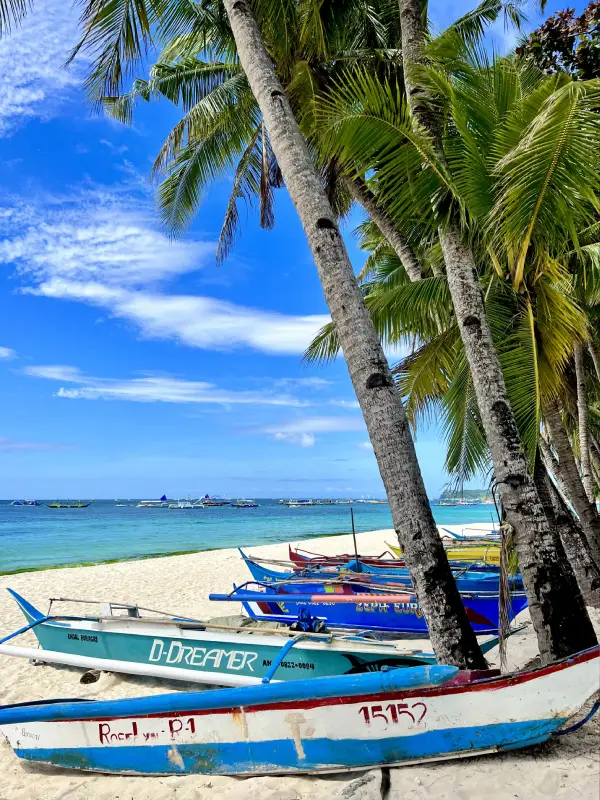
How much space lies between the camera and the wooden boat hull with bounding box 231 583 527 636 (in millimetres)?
7176

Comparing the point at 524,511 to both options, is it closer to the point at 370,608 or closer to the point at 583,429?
the point at 370,608

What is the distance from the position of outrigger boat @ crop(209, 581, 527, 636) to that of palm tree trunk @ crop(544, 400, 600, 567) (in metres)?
1.33

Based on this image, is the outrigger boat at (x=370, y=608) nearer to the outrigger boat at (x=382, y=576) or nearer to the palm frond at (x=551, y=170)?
the outrigger boat at (x=382, y=576)

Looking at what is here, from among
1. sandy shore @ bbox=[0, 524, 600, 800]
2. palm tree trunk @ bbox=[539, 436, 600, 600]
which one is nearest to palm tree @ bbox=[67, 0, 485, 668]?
sandy shore @ bbox=[0, 524, 600, 800]

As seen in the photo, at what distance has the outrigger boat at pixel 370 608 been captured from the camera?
23.6ft

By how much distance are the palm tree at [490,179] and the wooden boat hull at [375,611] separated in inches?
142

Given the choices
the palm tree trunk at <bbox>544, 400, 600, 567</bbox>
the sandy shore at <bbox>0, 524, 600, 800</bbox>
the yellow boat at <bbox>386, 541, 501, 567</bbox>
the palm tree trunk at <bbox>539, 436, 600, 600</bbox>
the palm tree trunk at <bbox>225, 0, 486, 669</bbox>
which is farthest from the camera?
the yellow boat at <bbox>386, 541, 501, 567</bbox>

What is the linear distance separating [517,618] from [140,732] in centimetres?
654

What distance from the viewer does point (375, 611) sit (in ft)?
25.1

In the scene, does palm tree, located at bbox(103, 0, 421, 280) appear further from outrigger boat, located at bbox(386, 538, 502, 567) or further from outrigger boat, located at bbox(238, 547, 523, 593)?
outrigger boat, located at bbox(386, 538, 502, 567)

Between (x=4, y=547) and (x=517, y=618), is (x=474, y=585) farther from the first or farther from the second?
(x=4, y=547)

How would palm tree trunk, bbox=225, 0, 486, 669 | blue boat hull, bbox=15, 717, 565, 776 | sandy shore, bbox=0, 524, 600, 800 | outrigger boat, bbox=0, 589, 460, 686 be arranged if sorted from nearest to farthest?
sandy shore, bbox=0, 524, 600, 800 < blue boat hull, bbox=15, 717, 565, 776 < palm tree trunk, bbox=225, 0, 486, 669 < outrigger boat, bbox=0, 589, 460, 686

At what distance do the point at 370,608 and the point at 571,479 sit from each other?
3.36 meters

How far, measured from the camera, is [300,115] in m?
7.70
